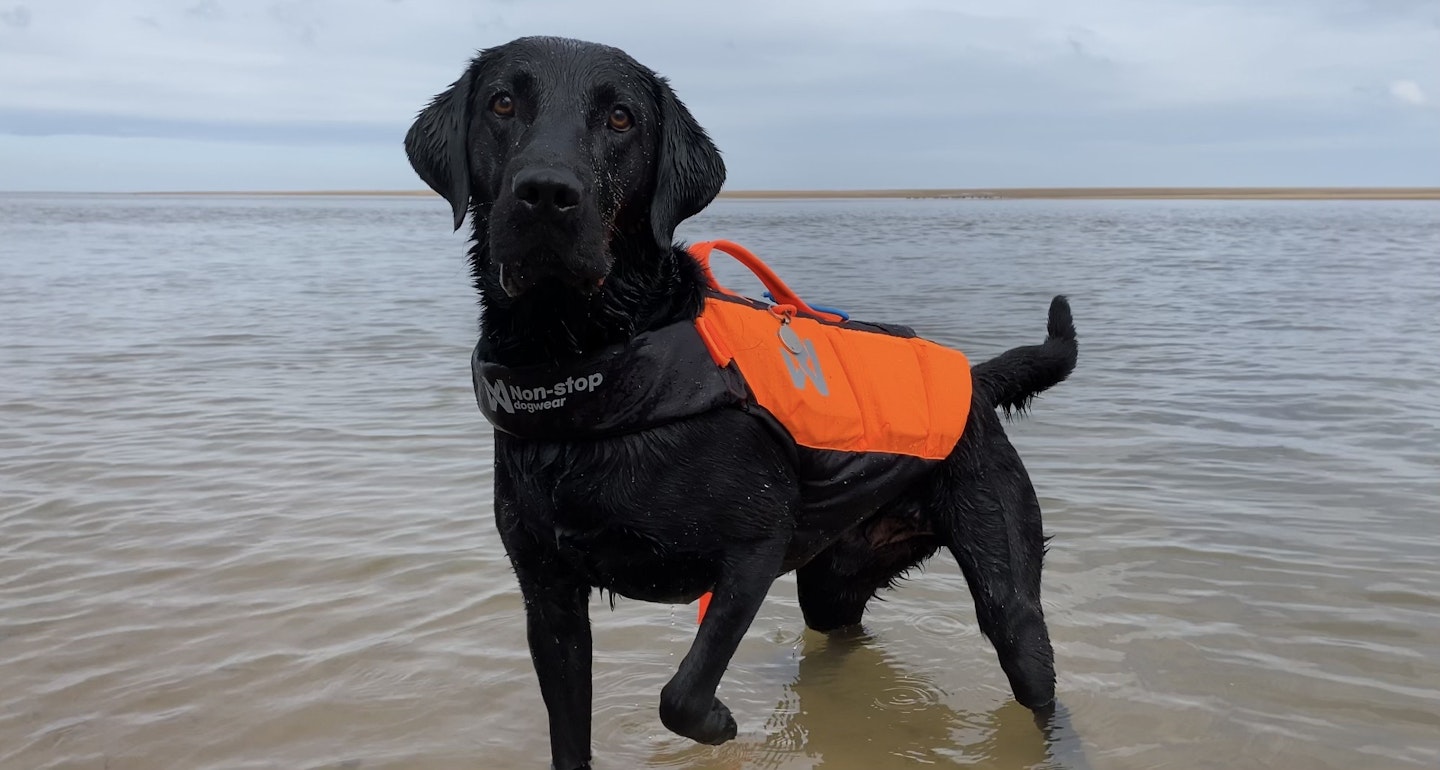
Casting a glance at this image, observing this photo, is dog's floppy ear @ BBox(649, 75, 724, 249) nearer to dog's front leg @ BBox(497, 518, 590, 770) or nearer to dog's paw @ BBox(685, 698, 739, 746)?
dog's front leg @ BBox(497, 518, 590, 770)

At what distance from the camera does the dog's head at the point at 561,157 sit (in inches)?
100.0

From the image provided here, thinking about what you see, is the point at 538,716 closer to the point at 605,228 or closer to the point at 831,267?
the point at 605,228

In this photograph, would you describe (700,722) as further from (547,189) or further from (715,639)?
(547,189)

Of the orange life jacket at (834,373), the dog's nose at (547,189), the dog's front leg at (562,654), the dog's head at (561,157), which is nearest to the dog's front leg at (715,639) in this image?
the dog's front leg at (562,654)

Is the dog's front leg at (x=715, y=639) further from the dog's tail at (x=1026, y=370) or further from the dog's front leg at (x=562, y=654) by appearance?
the dog's tail at (x=1026, y=370)

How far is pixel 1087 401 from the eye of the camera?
320 inches

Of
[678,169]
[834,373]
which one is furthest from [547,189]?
[834,373]

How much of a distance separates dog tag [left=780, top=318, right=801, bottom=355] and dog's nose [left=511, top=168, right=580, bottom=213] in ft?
2.98

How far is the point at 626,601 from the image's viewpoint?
472 centimetres

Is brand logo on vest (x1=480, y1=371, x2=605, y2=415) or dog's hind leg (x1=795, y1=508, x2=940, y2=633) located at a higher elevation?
brand logo on vest (x1=480, y1=371, x2=605, y2=415)

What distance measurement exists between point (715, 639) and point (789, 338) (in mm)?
910

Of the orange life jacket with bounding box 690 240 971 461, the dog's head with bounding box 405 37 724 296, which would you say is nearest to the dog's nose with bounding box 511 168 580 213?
the dog's head with bounding box 405 37 724 296

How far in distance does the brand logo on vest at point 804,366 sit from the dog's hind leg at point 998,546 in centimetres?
53

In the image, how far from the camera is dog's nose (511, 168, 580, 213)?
2.45m
